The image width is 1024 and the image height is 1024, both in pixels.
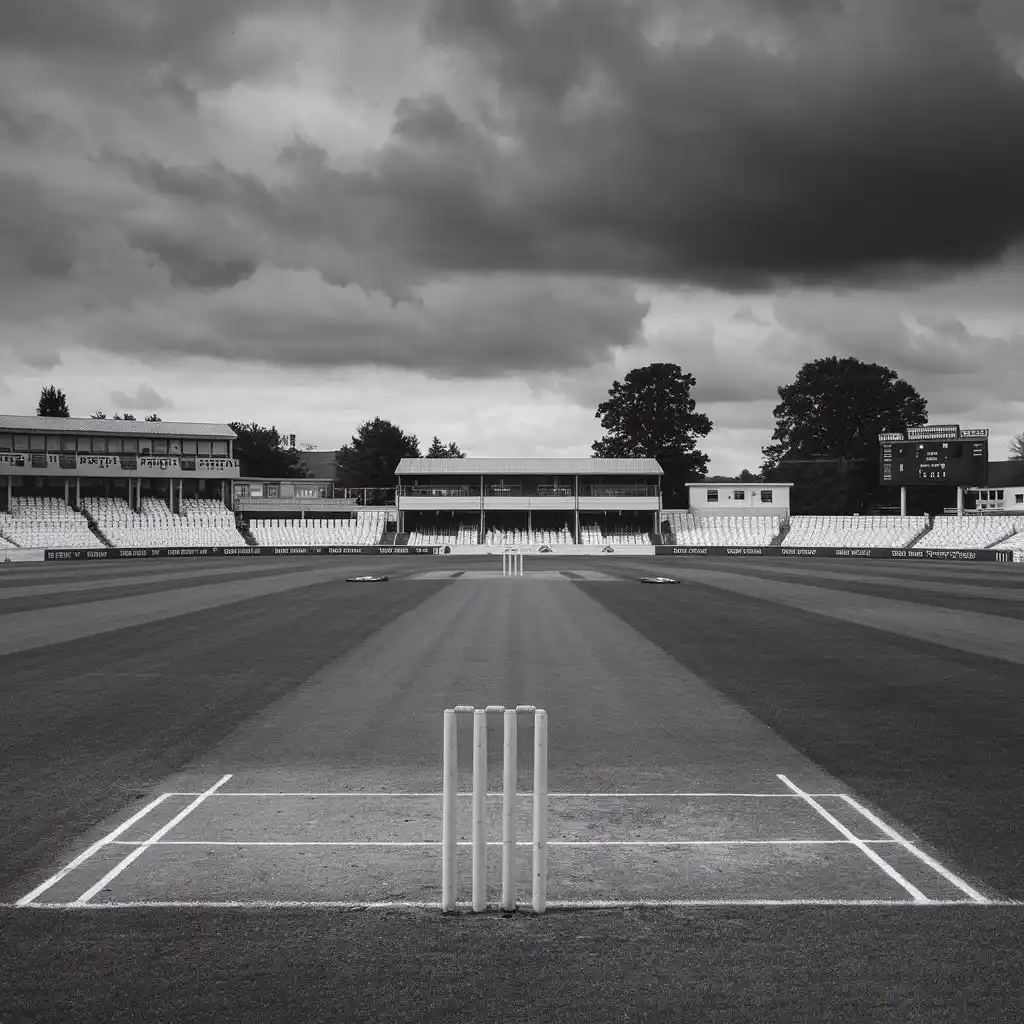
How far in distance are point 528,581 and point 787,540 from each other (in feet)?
112

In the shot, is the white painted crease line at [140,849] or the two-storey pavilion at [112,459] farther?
the two-storey pavilion at [112,459]

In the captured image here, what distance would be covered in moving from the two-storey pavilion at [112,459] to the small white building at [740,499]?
36.6 meters

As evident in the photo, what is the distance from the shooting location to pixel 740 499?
235 ft

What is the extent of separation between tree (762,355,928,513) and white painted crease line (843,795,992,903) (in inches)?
3252

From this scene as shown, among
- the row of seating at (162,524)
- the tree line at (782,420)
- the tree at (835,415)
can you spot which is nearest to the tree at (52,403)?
the tree line at (782,420)

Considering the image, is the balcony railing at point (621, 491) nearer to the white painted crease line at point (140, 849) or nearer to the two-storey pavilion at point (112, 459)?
the two-storey pavilion at point (112, 459)

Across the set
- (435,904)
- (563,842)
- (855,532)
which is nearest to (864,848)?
(563,842)

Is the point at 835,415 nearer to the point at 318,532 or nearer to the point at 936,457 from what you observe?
the point at 936,457

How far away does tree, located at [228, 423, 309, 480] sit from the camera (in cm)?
9725

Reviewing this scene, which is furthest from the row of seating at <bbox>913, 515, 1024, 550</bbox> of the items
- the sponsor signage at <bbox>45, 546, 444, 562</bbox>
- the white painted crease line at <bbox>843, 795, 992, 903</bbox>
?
the white painted crease line at <bbox>843, 795, 992, 903</bbox>

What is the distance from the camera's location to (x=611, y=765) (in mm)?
8781

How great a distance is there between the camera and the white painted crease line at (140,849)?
5711mm

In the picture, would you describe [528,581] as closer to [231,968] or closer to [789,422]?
[231,968]

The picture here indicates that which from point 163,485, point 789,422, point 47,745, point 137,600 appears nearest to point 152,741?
point 47,745
